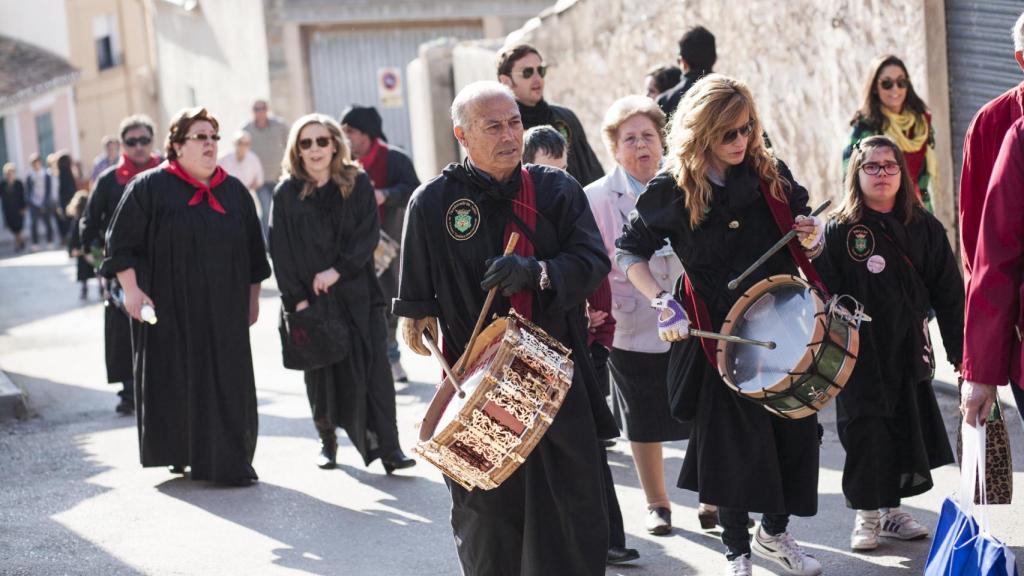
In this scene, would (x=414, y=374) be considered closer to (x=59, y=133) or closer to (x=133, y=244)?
(x=133, y=244)

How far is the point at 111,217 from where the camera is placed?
33.8ft

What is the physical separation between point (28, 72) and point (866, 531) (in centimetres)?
4215

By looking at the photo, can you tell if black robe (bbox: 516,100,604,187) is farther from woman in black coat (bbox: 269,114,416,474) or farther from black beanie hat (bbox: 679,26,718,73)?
black beanie hat (bbox: 679,26,718,73)

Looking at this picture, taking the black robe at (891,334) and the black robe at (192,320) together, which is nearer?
the black robe at (891,334)

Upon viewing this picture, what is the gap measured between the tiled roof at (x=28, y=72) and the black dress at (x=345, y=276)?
3687cm

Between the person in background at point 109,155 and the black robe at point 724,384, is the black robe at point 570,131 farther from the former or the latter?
the person in background at point 109,155

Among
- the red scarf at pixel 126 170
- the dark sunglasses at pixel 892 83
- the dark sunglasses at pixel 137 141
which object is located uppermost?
the dark sunglasses at pixel 892 83

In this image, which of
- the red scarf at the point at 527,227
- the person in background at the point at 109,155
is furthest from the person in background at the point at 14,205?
the red scarf at the point at 527,227

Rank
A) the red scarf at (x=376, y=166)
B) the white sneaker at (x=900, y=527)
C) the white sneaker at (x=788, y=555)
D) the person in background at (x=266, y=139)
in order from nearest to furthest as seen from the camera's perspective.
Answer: the white sneaker at (x=788, y=555) < the white sneaker at (x=900, y=527) < the red scarf at (x=376, y=166) < the person in background at (x=266, y=139)

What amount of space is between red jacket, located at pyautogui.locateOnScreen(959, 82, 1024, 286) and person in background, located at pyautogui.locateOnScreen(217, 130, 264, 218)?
41.4 feet

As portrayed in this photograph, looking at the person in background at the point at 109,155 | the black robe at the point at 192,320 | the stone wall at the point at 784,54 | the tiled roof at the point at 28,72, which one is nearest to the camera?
the black robe at the point at 192,320

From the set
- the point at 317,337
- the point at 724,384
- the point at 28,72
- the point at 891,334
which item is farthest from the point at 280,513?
the point at 28,72

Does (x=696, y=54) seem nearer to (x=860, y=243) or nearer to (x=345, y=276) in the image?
(x=345, y=276)

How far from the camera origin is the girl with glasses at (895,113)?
30.5ft
